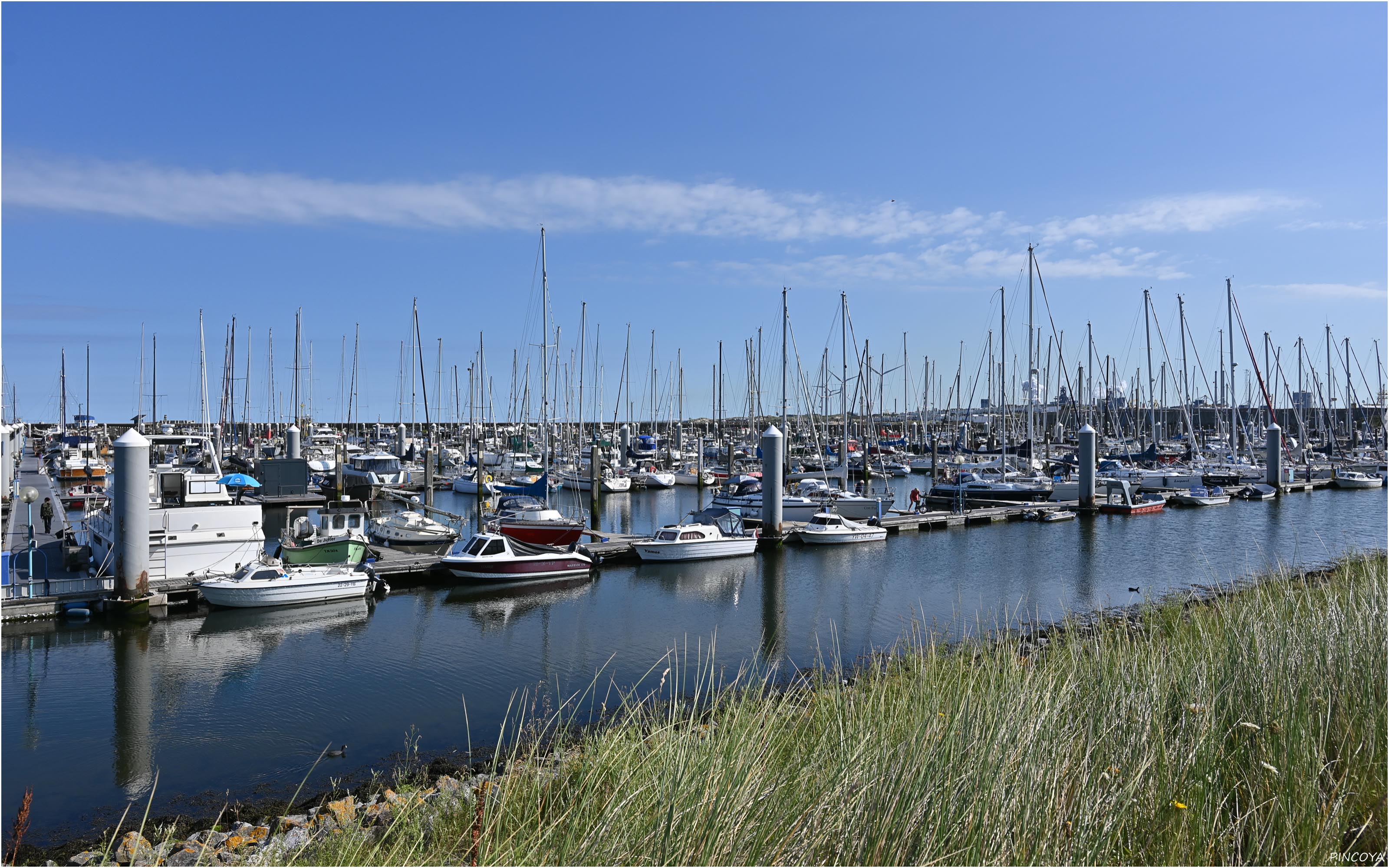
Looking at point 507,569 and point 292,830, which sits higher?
point 507,569

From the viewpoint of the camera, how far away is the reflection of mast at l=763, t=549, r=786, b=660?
65.7 feet

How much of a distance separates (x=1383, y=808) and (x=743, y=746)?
4.33m

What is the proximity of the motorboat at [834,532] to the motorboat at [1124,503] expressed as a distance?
57.2ft

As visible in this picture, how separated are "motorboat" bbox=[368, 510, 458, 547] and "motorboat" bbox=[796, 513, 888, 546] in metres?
14.2

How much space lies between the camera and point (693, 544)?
31156 mm

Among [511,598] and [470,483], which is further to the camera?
[470,483]

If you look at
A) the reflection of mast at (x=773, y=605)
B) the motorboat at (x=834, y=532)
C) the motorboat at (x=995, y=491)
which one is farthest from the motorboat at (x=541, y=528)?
the motorboat at (x=995, y=491)

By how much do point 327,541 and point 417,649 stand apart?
780cm

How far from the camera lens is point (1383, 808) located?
19.2 ft

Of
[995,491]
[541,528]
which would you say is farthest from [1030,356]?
[541,528]

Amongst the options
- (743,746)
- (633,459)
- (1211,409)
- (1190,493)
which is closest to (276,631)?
(743,746)

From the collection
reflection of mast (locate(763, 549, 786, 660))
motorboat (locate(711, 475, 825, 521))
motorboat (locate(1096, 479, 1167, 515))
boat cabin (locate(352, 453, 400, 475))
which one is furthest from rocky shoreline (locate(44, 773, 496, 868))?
boat cabin (locate(352, 453, 400, 475))

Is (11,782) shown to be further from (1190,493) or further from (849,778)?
(1190,493)

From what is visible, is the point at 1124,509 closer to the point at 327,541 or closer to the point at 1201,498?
the point at 1201,498
